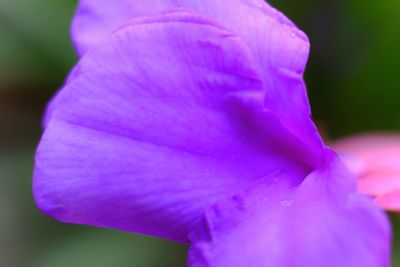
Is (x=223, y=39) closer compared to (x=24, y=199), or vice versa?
(x=223, y=39)

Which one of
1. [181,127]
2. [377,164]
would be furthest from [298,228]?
[377,164]

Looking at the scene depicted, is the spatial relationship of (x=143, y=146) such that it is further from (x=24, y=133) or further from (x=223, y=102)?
(x=24, y=133)

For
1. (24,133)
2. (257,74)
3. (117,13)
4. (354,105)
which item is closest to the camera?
(257,74)

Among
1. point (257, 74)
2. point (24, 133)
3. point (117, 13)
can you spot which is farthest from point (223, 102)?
point (24, 133)

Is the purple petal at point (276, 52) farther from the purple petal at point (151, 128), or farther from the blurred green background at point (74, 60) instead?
the blurred green background at point (74, 60)

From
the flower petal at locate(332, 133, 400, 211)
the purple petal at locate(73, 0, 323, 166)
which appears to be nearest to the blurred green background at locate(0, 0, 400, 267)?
the flower petal at locate(332, 133, 400, 211)

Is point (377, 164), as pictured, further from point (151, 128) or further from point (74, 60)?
point (74, 60)

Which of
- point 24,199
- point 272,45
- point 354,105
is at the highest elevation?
point 272,45
